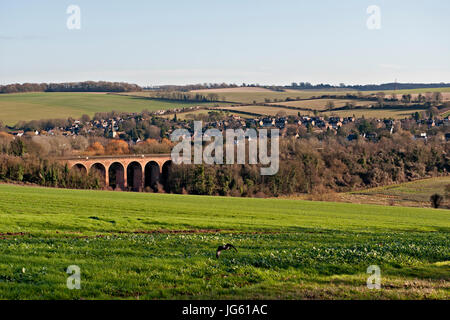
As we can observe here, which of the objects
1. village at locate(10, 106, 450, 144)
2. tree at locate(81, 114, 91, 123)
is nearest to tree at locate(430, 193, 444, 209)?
village at locate(10, 106, 450, 144)

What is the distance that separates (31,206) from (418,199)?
55339 mm

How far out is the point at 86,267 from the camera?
1092cm

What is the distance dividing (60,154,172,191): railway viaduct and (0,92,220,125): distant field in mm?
59222

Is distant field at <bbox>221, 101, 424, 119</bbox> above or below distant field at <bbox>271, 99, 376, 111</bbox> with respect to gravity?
below

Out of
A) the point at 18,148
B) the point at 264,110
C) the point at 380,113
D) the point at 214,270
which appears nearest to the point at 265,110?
the point at 264,110

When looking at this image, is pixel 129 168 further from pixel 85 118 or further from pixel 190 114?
pixel 85 118

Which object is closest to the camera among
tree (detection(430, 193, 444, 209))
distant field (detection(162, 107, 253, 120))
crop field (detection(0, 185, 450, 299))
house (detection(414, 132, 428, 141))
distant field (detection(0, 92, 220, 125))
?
crop field (detection(0, 185, 450, 299))

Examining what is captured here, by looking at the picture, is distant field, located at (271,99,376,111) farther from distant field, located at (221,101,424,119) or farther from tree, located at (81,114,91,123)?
tree, located at (81,114,91,123)

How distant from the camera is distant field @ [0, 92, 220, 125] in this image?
147625 millimetres

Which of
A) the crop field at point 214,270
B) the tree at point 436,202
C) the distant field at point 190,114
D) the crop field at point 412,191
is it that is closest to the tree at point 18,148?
the crop field at point 412,191

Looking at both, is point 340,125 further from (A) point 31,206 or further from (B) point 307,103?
(A) point 31,206

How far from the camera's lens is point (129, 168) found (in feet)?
313

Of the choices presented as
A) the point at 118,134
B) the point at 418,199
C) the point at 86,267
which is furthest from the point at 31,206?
the point at 118,134
